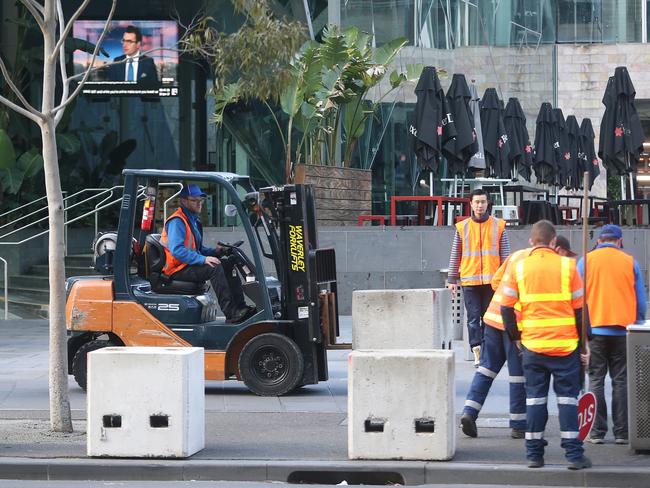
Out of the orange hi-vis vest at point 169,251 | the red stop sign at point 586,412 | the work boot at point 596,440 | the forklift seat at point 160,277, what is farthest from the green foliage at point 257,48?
the red stop sign at point 586,412

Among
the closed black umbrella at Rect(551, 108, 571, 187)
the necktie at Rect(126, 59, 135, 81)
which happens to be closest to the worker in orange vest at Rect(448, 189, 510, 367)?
the closed black umbrella at Rect(551, 108, 571, 187)

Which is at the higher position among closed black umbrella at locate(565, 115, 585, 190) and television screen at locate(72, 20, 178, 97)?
television screen at locate(72, 20, 178, 97)

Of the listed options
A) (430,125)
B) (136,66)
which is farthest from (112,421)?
(136,66)

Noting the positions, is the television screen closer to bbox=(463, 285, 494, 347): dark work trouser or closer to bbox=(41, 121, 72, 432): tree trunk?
bbox=(463, 285, 494, 347): dark work trouser

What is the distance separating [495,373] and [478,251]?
128 inches

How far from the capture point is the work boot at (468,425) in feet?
32.6

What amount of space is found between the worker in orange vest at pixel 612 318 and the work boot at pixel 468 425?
90cm

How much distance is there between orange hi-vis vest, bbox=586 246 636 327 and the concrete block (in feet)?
10.2

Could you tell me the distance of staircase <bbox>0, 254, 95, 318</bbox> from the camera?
74.8 ft

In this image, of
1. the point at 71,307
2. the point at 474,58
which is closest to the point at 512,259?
the point at 71,307

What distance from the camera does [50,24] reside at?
1025 centimetres

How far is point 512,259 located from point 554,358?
31.3 inches

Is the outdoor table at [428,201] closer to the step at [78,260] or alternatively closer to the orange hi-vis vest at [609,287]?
the step at [78,260]

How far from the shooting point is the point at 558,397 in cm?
865
